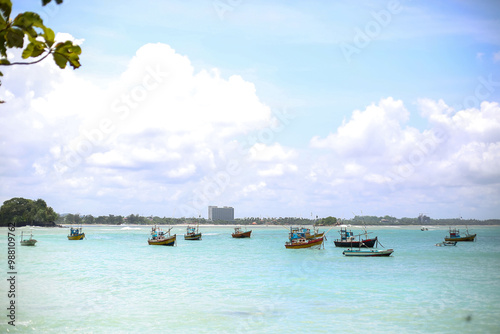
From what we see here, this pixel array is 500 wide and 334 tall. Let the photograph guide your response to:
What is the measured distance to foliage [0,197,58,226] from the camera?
170000 mm

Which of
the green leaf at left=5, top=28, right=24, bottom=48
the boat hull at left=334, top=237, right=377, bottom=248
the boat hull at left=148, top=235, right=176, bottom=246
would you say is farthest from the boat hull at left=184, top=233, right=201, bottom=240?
the green leaf at left=5, top=28, right=24, bottom=48

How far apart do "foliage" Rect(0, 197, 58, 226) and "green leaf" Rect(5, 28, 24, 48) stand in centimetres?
18993

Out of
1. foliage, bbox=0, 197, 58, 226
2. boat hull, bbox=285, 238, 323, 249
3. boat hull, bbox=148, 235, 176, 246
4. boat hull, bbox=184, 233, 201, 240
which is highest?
foliage, bbox=0, 197, 58, 226

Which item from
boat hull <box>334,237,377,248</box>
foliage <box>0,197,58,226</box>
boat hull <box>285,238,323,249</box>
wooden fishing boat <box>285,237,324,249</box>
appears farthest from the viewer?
foliage <box>0,197,58,226</box>

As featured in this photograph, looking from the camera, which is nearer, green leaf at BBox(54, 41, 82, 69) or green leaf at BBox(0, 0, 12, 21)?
green leaf at BBox(0, 0, 12, 21)

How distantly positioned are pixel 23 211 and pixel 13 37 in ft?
637

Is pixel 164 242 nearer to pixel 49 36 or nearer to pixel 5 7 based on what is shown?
pixel 49 36

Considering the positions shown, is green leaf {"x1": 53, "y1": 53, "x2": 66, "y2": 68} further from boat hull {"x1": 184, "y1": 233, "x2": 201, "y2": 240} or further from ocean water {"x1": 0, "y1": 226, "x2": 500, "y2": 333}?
boat hull {"x1": 184, "y1": 233, "x2": 201, "y2": 240}

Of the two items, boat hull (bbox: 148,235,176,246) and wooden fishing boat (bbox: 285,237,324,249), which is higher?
A: wooden fishing boat (bbox: 285,237,324,249)

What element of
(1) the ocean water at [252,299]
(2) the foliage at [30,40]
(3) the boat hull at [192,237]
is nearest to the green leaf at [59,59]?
(2) the foliage at [30,40]

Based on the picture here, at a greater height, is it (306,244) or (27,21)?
(27,21)

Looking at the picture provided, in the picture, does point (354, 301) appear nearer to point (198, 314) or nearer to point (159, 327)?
point (198, 314)

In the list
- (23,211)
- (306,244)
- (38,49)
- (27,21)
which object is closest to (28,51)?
(38,49)

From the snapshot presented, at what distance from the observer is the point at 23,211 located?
173 m
